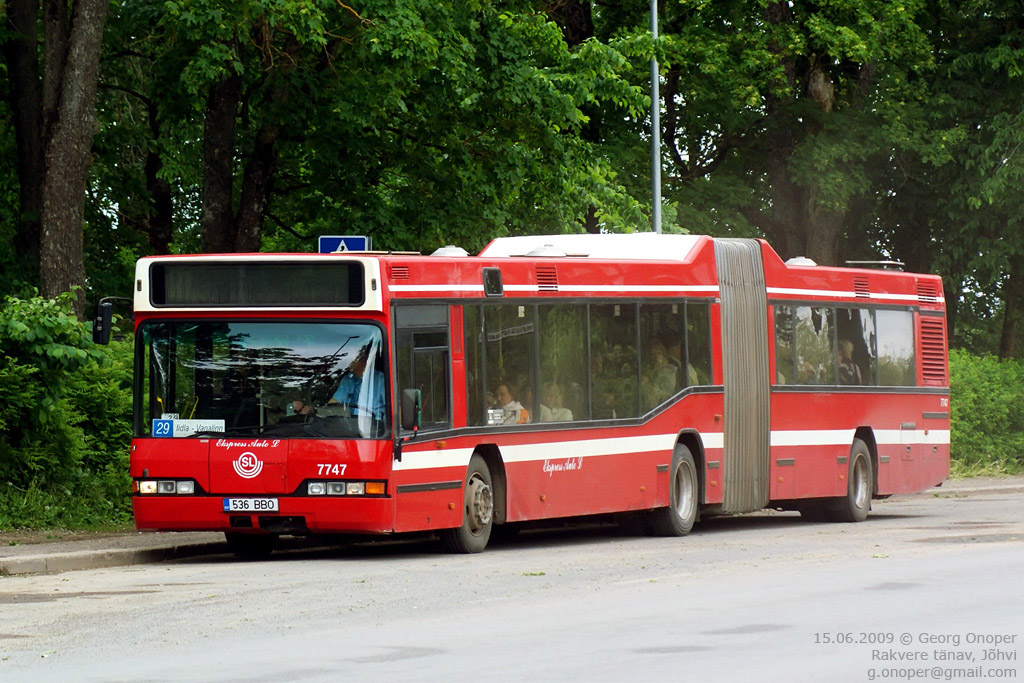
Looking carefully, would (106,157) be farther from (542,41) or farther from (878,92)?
(878,92)

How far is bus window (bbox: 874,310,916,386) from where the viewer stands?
891 inches

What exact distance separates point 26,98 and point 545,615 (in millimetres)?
17239

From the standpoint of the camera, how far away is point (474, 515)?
16391 mm

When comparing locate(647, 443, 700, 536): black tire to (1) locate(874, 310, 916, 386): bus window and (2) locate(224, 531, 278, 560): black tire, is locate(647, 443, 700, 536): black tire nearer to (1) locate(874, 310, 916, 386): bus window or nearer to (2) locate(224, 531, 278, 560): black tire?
(1) locate(874, 310, 916, 386): bus window

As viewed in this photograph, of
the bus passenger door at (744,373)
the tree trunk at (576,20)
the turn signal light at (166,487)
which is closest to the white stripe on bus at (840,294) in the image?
the bus passenger door at (744,373)

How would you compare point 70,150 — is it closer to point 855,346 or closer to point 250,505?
point 250,505

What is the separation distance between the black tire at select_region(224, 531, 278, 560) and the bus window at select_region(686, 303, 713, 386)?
5052 millimetres

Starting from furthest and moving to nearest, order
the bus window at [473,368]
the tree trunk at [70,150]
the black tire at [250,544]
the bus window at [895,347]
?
1. the bus window at [895,347]
2. the tree trunk at [70,150]
3. the black tire at [250,544]
4. the bus window at [473,368]

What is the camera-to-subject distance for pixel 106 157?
3138 centimetres

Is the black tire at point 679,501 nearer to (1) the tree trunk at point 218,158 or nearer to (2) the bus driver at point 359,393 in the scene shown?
(2) the bus driver at point 359,393

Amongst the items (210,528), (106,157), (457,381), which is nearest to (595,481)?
(457,381)

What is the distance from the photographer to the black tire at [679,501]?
19.0m

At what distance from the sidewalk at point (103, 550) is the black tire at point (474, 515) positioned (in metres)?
2.37

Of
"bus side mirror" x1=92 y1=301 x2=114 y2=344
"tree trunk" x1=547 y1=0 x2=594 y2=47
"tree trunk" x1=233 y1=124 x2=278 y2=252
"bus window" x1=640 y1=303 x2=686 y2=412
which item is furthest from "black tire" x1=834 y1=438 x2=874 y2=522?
"tree trunk" x1=547 y1=0 x2=594 y2=47
